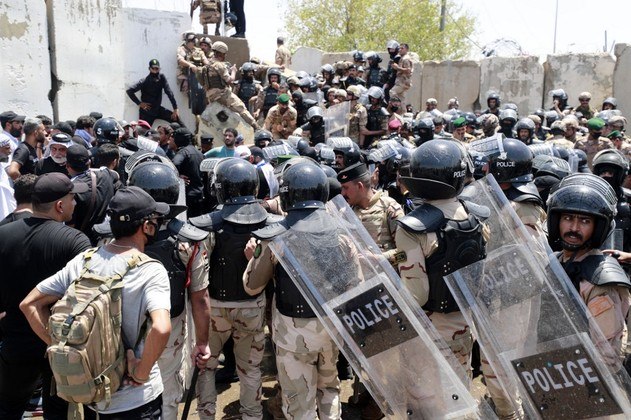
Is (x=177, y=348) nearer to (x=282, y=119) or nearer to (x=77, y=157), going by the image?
(x=77, y=157)

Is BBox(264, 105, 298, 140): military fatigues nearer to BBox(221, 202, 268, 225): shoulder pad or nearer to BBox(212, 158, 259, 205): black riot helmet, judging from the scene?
BBox(212, 158, 259, 205): black riot helmet

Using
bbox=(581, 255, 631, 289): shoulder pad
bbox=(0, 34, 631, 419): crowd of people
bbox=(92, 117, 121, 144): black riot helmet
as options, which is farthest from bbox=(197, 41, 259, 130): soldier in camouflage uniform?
bbox=(581, 255, 631, 289): shoulder pad

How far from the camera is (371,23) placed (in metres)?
37.2

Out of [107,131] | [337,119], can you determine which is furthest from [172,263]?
[337,119]

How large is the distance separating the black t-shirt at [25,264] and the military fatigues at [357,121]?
8.51 m

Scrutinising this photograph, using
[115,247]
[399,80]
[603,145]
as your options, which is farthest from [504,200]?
[399,80]

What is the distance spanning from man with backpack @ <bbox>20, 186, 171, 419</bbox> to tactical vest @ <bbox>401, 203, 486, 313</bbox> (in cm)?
148

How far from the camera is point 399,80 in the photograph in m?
15.0

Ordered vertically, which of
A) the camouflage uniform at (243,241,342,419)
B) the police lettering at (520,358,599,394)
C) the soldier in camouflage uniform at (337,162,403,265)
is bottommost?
the camouflage uniform at (243,241,342,419)

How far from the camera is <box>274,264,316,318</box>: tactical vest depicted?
152 inches

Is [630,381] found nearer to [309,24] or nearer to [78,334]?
[78,334]

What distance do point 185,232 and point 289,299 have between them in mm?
777

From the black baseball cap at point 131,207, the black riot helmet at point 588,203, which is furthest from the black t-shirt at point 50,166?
the black riot helmet at point 588,203

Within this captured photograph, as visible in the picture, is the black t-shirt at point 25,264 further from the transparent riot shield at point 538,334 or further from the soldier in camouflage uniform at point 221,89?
the soldier in camouflage uniform at point 221,89
